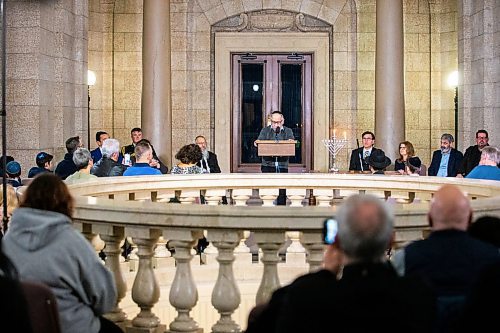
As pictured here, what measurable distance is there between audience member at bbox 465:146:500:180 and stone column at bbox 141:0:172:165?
8.87 metres

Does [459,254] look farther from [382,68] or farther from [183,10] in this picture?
[183,10]

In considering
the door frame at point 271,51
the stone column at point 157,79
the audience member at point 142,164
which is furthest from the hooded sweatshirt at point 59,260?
the door frame at point 271,51

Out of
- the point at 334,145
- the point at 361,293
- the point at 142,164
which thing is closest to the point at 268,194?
the point at 142,164

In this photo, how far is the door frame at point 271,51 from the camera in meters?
21.3

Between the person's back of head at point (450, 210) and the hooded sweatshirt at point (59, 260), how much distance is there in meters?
1.76

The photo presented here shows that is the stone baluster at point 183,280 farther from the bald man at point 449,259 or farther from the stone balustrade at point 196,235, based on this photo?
the bald man at point 449,259

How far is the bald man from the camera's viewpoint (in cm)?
459

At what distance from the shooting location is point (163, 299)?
7848 mm

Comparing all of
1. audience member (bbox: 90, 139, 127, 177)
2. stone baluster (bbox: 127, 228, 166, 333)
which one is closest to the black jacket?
audience member (bbox: 90, 139, 127, 177)

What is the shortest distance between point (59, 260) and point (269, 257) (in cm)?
118

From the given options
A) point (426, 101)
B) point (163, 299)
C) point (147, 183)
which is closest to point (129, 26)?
point (426, 101)

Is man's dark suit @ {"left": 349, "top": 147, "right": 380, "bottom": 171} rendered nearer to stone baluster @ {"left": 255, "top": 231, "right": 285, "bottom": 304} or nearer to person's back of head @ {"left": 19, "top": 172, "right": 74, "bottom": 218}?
stone baluster @ {"left": 255, "top": 231, "right": 285, "bottom": 304}

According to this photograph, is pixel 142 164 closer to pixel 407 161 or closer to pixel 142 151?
pixel 142 151

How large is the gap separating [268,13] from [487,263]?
56.3 feet
